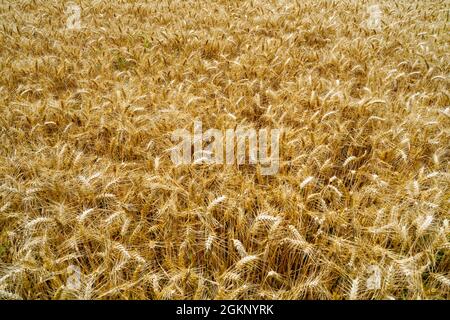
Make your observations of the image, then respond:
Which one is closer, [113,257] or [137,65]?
[113,257]

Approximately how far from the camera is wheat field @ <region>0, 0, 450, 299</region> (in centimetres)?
172

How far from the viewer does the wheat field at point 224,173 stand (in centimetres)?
172

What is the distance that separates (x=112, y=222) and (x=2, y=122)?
171cm

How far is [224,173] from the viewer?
2.26m

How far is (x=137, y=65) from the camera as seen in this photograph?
13.5ft

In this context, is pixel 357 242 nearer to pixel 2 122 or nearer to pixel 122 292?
pixel 122 292

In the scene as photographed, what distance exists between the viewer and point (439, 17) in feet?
17.6

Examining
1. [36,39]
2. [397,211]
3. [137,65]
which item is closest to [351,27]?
[137,65]

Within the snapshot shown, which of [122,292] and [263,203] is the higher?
[263,203]
